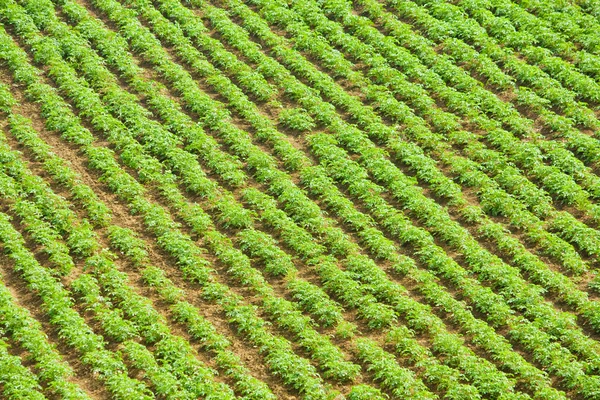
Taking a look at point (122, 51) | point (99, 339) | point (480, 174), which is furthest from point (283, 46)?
point (99, 339)

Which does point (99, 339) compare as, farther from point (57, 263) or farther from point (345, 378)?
point (345, 378)

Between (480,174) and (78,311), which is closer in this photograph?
(78,311)

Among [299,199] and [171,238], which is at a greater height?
[299,199]

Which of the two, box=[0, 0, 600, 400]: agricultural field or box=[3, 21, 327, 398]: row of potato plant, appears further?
box=[0, 0, 600, 400]: agricultural field

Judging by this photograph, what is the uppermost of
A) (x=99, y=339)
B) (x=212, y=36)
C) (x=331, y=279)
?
(x=212, y=36)

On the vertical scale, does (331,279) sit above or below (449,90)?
below

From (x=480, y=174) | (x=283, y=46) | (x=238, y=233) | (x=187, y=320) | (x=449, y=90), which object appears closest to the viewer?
(x=187, y=320)

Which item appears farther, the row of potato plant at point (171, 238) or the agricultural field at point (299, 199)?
the agricultural field at point (299, 199)

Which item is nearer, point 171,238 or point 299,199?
point 171,238
